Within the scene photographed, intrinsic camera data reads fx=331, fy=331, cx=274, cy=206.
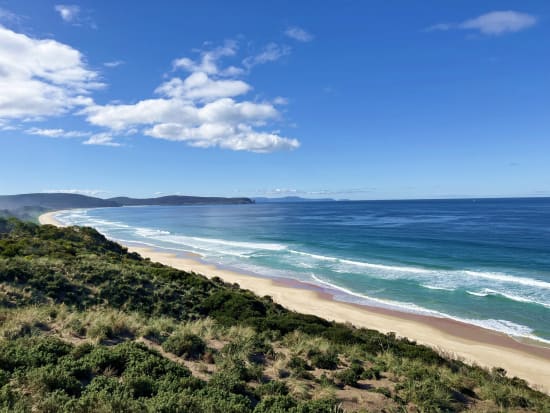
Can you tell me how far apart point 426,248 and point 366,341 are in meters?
35.5

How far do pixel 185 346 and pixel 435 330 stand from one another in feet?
56.6

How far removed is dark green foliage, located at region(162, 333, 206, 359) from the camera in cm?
823

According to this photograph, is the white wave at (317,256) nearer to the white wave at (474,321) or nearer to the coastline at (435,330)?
the coastline at (435,330)

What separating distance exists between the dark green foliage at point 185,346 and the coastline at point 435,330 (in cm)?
1183

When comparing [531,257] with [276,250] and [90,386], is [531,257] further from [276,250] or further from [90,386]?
[90,386]

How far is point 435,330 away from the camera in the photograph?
20.1 meters

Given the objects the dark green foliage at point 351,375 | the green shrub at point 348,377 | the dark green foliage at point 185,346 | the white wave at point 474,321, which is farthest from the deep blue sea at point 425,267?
the dark green foliage at point 185,346

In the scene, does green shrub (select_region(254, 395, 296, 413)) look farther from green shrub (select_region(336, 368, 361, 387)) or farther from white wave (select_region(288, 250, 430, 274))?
white wave (select_region(288, 250, 430, 274))

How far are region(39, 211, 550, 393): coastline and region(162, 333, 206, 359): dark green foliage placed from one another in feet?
38.8

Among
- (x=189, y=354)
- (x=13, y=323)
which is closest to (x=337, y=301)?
(x=189, y=354)

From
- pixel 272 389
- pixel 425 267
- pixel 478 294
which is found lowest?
pixel 478 294

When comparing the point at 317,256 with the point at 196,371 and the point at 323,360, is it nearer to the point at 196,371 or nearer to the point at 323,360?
the point at 323,360

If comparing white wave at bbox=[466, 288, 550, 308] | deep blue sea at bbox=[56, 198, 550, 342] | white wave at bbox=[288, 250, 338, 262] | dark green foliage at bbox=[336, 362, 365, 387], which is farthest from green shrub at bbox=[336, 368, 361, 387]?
white wave at bbox=[288, 250, 338, 262]

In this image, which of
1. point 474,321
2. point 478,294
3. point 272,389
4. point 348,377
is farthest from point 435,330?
point 272,389
